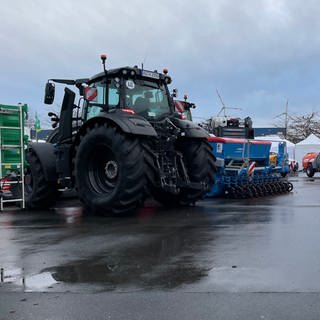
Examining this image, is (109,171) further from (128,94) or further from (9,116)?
(9,116)

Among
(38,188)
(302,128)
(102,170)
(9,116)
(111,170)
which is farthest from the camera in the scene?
(302,128)

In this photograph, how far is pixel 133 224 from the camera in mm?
8188

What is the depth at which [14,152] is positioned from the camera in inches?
426

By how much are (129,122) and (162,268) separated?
407cm

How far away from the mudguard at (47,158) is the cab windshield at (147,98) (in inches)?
95.5

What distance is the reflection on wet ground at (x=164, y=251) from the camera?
4707mm

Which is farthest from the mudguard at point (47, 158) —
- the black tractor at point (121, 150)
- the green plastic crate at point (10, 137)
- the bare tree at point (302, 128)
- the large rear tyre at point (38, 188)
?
the bare tree at point (302, 128)

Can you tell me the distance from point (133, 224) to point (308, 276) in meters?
3.93

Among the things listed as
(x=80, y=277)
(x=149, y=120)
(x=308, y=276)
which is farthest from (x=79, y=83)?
(x=308, y=276)

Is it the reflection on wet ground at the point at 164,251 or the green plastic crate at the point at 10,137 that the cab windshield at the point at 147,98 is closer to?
the reflection on wet ground at the point at 164,251

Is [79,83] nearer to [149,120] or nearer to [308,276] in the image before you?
[149,120]

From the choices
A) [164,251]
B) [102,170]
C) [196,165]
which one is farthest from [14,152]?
[164,251]

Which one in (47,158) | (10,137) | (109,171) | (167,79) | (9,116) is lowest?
(109,171)

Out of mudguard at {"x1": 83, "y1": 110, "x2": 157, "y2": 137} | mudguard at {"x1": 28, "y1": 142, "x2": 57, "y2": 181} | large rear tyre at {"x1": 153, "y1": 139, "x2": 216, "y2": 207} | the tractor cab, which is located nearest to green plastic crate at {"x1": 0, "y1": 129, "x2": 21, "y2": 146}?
mudguard at {"x1": 28, "y1": 142, "x2": 57, "y2": 181}
